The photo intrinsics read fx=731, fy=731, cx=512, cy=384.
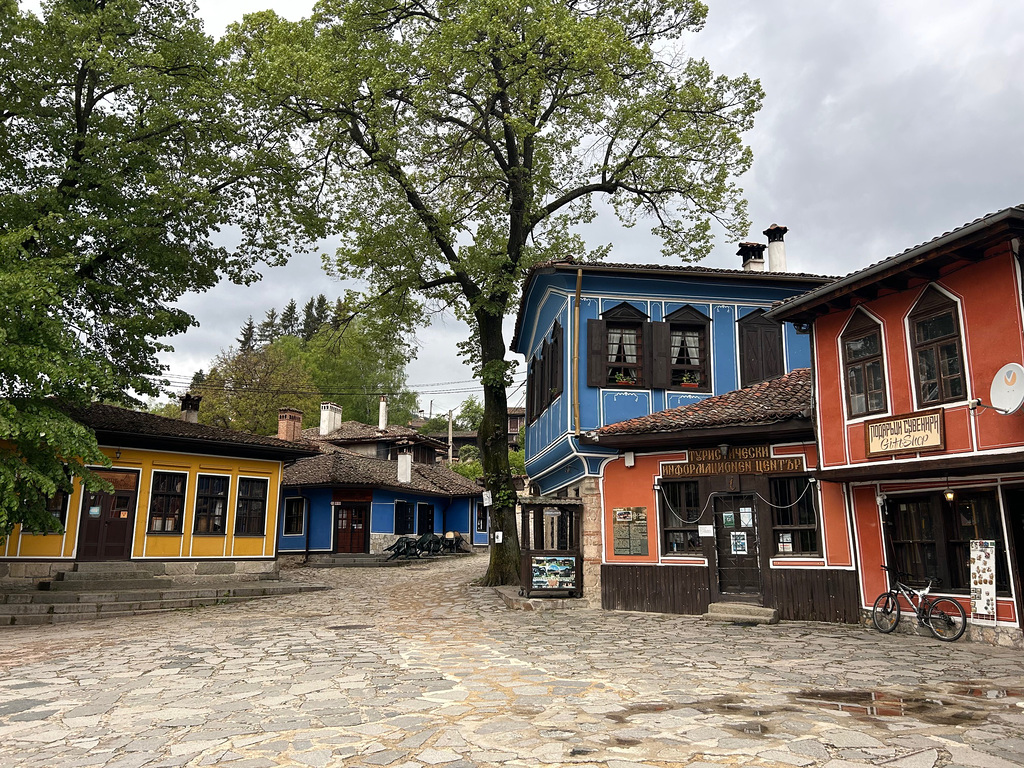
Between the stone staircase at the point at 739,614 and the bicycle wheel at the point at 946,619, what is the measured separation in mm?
2448

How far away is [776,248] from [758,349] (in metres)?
3.48

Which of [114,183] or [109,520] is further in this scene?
[109,520]

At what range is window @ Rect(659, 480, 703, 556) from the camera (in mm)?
13328

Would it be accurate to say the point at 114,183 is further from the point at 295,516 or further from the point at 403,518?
the point at 403,518

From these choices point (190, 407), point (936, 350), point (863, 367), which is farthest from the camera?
point (190, 407)

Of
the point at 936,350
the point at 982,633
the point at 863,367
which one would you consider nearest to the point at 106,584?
the point at 863,367

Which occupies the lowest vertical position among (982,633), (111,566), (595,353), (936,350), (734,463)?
(982,633)

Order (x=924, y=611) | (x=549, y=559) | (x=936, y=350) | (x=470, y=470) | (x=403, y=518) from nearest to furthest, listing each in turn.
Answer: (x=936, y=350) < (x=924, y=611) < (x=549, y=559) < (x=403, y=518) < (x=470, y=470)

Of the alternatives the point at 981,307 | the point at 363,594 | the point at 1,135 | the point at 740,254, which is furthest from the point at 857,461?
the point at 1,135

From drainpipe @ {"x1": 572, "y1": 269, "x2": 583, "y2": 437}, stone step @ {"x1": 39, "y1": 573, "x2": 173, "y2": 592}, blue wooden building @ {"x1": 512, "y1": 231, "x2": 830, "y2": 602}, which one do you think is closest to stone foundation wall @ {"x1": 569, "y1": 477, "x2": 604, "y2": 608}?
blue wooden building @ {"x1": 512, "y1": 231, "x2": 830, "y2": 602}

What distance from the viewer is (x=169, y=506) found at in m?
18.9

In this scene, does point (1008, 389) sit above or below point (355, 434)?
below

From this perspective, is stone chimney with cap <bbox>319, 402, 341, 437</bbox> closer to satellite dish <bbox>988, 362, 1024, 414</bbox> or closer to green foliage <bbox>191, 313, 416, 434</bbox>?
green foliage <bbox>191, 313, 416, 434</bbox>

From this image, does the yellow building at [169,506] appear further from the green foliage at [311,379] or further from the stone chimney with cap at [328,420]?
the stone chimney with cap at [328,420]
